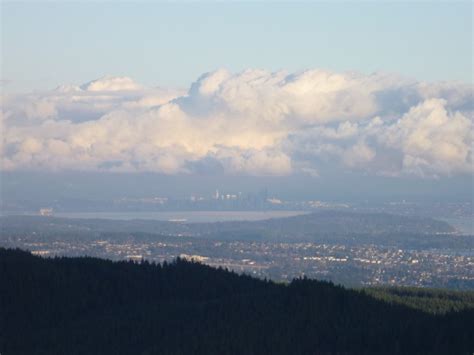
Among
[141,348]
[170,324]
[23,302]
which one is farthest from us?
[23,302]

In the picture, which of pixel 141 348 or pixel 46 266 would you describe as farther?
pixel 46 266

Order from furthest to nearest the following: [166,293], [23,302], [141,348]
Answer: [166,293], [23,302], [141,348]

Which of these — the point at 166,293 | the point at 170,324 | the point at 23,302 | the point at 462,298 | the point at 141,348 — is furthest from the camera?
the point at 462,298

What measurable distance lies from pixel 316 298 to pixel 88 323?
21.3 m

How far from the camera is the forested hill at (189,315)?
100 metres

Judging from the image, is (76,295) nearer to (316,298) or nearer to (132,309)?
(132,309)

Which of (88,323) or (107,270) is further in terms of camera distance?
(107,270)

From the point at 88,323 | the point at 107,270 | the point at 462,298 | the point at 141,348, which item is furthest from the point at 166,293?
the point at 462,298

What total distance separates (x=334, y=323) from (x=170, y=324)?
1422 centimetres

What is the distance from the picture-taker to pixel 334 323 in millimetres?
109812

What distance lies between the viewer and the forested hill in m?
A: 100

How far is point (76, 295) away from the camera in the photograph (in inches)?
4683

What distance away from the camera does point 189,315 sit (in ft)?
366

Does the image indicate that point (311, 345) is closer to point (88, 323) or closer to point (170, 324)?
point (170, 324)
